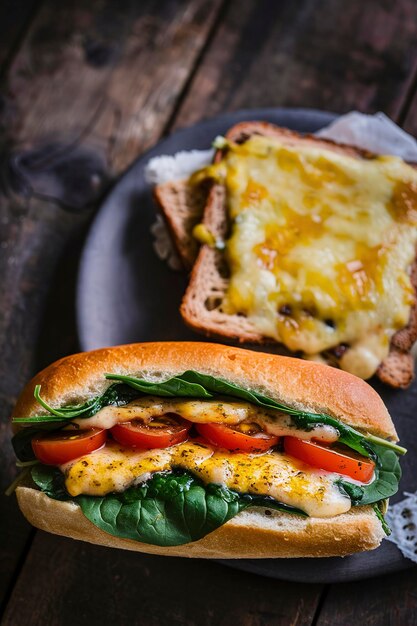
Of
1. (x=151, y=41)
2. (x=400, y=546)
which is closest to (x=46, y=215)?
(x=151, y=41)

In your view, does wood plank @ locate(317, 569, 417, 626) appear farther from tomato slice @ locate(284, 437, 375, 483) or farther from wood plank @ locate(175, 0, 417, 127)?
wood plank @ locate(175, 0, 417, 127)

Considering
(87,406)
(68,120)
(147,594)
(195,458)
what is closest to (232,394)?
(195,458)

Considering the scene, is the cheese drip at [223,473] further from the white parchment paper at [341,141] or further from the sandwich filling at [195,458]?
the white parchment paper at [341,141]

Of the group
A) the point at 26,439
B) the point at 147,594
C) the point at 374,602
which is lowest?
the point at 147,594

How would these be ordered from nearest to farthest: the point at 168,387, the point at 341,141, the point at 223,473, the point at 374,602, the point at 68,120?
the point at 223,473 < the point at 168,387 < the point at 374,602 < the point at 341,141 < the point at 68,120

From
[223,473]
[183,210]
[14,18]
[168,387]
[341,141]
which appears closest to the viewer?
[223,473]

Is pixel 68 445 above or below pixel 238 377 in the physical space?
below

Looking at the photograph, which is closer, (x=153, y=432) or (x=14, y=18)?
(x=153, y=432)

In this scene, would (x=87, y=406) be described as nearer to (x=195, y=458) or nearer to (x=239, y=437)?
(x=195, y=458)
